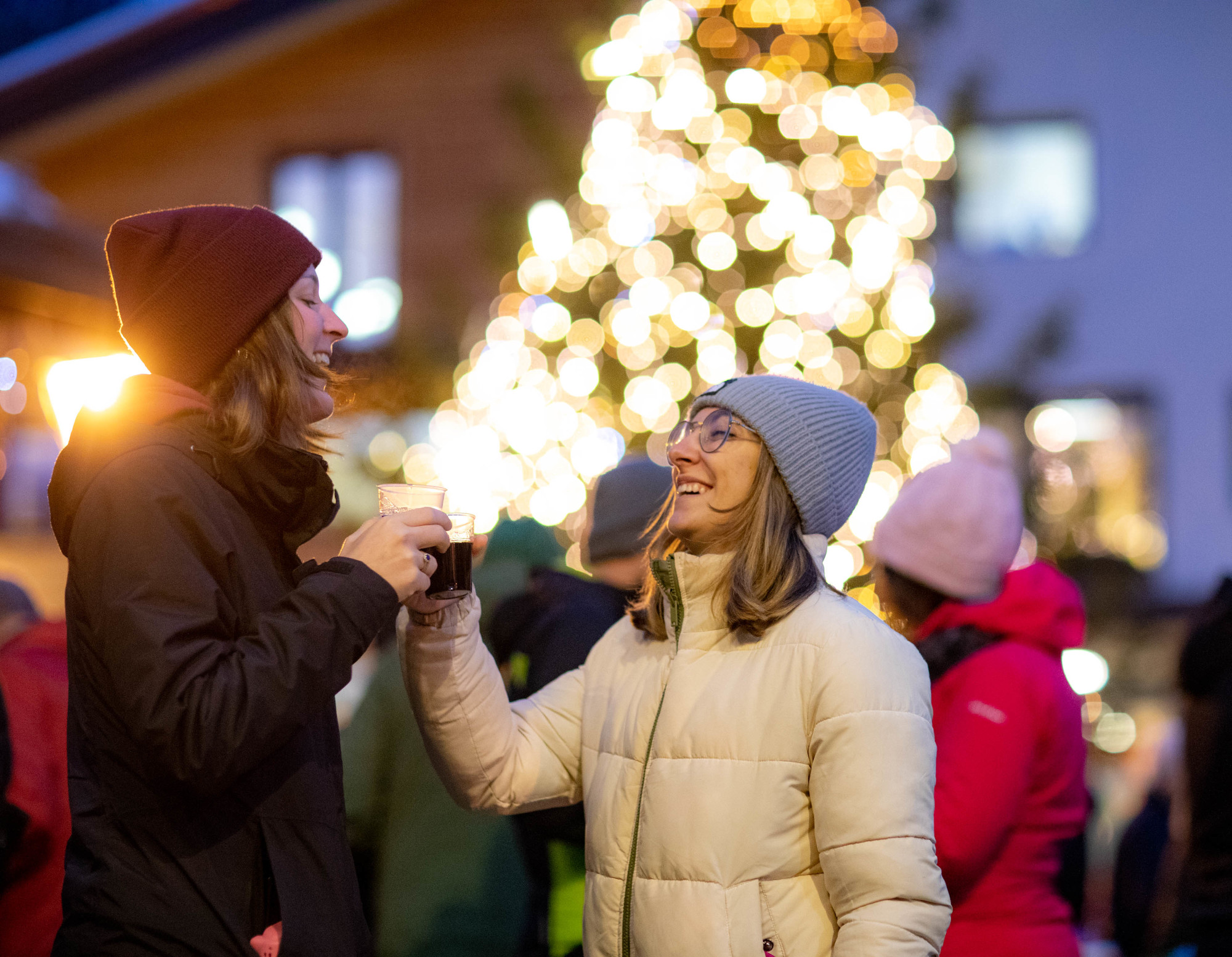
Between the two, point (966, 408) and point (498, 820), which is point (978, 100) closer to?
point (966, 408)

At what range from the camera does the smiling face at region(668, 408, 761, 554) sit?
96.3 inches

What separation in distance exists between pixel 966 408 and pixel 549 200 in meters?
3.67

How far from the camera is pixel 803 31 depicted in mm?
8633

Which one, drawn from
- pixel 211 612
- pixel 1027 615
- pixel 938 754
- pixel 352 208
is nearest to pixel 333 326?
pixel 211 612

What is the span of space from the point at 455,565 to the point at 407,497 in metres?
0.16

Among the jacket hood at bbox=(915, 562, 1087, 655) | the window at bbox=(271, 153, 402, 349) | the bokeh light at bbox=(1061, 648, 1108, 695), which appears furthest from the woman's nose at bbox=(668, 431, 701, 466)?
the window at bbox=(271, 153, 402, 349)

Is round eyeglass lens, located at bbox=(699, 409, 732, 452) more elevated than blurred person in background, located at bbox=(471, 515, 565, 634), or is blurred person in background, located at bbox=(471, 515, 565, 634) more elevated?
round eyeglass lens, located at bbox=(699, 409, 732, 452)

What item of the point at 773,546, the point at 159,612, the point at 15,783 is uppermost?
the point at 159,612

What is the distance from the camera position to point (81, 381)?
367 centimetres

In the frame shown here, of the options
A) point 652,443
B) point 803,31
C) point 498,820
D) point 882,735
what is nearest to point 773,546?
point 882,735

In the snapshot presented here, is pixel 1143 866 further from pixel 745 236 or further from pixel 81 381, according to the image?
pixel 81 381

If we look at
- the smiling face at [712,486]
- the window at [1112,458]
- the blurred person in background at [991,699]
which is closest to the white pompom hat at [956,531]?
the blurred person in background at [991,699]

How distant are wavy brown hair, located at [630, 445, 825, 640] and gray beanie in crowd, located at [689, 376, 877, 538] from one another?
1.5 inches

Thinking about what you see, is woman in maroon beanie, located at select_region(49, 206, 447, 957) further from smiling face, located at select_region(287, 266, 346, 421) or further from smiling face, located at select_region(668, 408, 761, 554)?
smiling face, located at select_region(668, 408, 761, 554)
